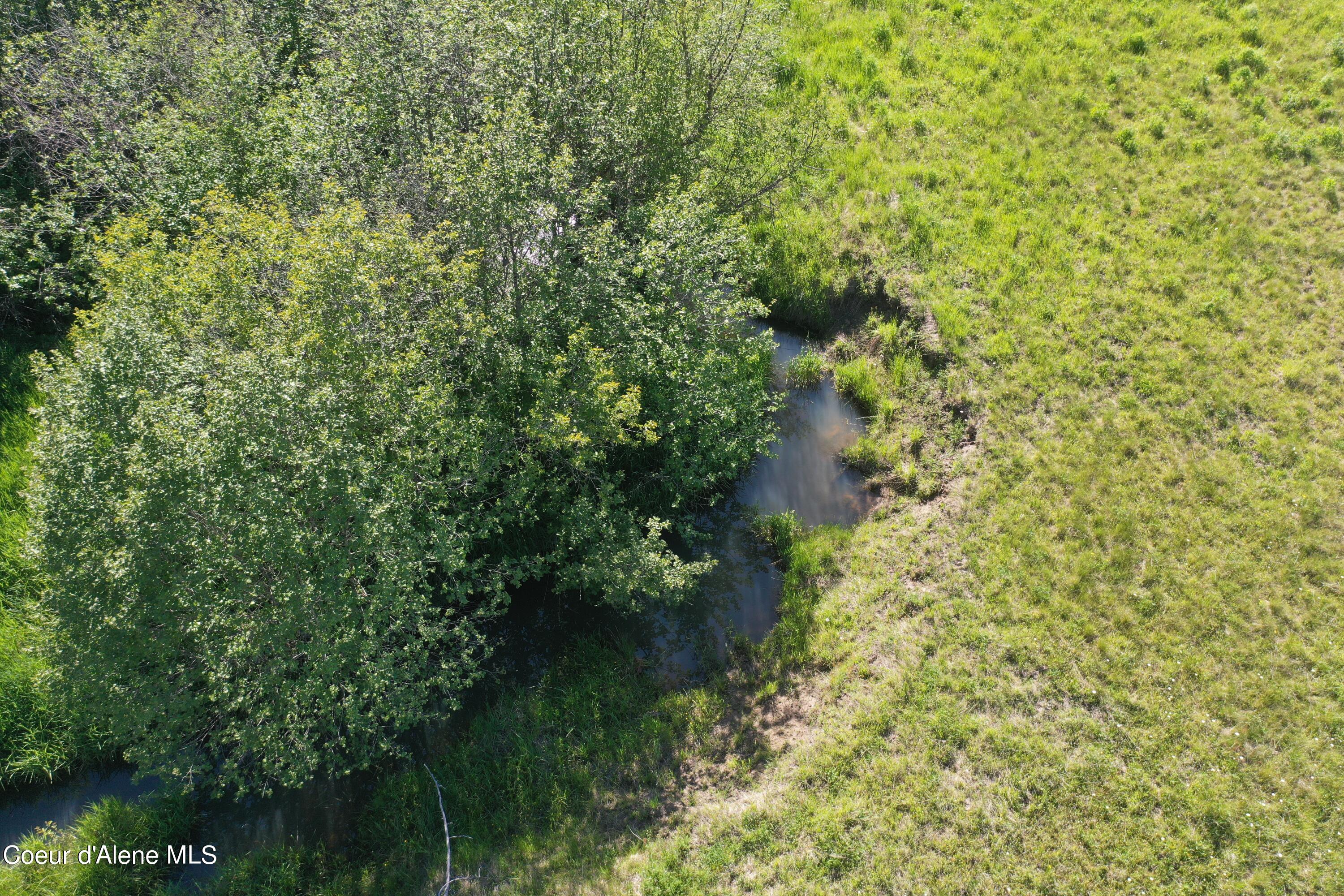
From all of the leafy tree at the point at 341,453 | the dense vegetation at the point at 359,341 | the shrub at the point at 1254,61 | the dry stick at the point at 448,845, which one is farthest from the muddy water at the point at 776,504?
the shrub at the point at 1254,61

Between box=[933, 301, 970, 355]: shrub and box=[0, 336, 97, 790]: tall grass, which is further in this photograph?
box=[933, 301, 970, 355]: shrub

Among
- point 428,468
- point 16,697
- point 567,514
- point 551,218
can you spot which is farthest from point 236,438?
point 16,697

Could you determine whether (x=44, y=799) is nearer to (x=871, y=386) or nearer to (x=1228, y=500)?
(x=871, y=386)

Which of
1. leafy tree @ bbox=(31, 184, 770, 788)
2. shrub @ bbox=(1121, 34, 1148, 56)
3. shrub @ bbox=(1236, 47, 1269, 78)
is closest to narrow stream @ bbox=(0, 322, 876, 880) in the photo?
leafy tree @ bbox=(31, 184, 770, 788)

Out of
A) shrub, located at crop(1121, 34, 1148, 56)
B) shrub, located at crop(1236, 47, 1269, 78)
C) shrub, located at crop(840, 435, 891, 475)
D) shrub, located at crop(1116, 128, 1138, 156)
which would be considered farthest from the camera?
shrub, located at crop(1121, 34, 1148, 56)

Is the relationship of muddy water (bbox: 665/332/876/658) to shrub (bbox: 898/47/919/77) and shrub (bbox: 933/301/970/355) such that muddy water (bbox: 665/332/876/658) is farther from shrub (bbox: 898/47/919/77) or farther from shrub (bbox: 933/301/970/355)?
shrub (bbox: 898/47/919/77)

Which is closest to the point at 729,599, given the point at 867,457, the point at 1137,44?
the point at 867,457

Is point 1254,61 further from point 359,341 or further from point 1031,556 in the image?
point 359,341
